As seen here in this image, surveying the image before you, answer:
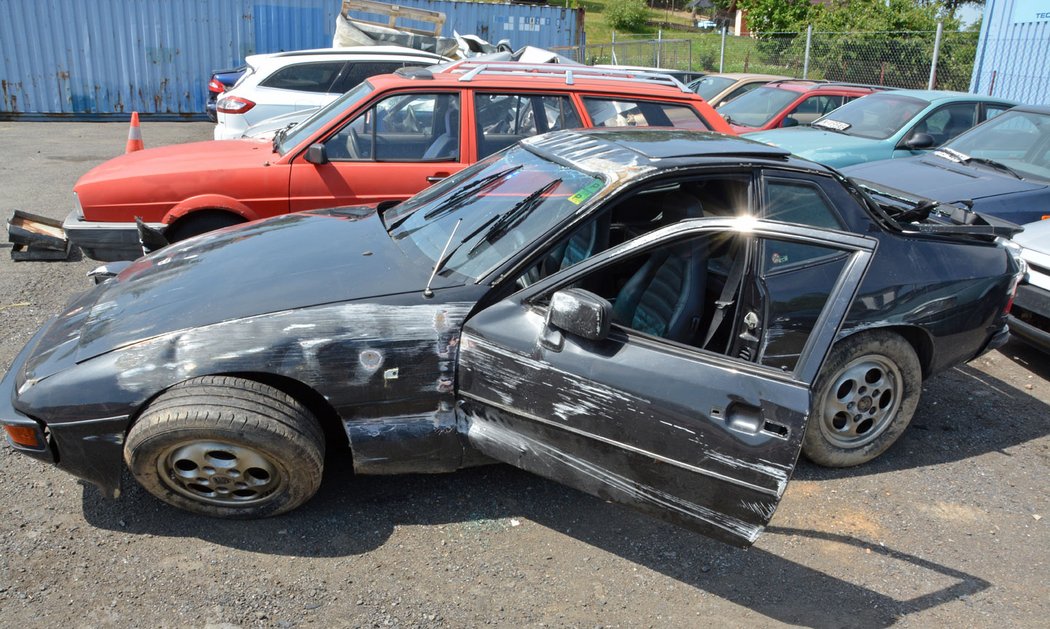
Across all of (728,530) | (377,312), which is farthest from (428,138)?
(728,530)

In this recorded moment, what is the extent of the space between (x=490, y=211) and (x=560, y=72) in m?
3.04

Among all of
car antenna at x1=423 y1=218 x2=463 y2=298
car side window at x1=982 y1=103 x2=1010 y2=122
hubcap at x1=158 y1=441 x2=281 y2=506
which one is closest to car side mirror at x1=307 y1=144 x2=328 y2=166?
car antenna at x1=423 y1=218 x2=463 y2=298

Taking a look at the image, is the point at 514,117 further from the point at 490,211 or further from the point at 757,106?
the point at 757,106

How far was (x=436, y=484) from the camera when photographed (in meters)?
3.74

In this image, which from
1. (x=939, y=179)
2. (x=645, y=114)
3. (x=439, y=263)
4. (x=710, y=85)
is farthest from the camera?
(x=710, y=85)

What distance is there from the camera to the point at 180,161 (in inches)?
230

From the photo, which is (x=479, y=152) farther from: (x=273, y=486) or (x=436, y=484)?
(x=273, y=486)

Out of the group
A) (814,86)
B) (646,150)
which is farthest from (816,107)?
(646,150)

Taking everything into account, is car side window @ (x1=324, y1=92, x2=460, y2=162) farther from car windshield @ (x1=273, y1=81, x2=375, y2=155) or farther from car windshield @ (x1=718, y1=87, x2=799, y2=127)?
car windshield @ (x1=718, y1=87, x2=799, y2=127)

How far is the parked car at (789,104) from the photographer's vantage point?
33.8ft

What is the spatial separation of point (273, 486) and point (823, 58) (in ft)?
58.4

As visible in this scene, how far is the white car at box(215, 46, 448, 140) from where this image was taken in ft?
31.7

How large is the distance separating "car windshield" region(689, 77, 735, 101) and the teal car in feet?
10.5

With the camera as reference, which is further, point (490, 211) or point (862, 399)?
point (862, 399)
